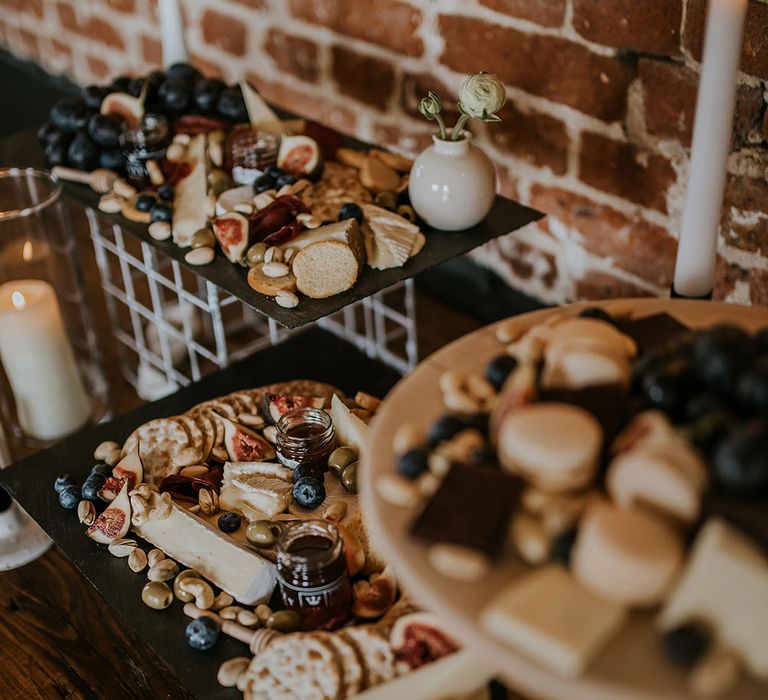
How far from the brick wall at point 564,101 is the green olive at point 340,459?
16.9 inches

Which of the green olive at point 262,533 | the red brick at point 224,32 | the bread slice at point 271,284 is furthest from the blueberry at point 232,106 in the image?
the green olive at point 262,533

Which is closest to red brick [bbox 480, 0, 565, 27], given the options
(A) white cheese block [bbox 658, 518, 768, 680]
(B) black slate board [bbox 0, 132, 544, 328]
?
(B) black slate board [bbox 0, 132, 544, 328]

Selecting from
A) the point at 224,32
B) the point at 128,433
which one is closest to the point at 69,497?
the point at 128,433

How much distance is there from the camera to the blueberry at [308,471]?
2.85ft

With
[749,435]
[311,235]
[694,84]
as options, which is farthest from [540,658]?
[694,84]

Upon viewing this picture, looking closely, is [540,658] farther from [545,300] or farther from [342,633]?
[545,300]

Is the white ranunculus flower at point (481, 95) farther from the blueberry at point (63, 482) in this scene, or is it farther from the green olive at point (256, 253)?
the blueberry at point (63, 482)

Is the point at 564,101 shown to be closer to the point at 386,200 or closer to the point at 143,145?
the point at 386,200

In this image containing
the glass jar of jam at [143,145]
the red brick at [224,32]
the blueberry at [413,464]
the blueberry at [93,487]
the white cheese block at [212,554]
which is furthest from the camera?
the red brick at [224,32]

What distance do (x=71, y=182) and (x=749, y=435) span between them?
90cm

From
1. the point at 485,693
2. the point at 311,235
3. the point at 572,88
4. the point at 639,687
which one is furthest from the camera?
the point at 572,88

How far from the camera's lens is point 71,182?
3.78 feet

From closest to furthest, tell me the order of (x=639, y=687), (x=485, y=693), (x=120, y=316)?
(x=639, y=687) < (x=485, y=693) < (x=120, y=316)

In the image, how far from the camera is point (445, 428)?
0.57m
